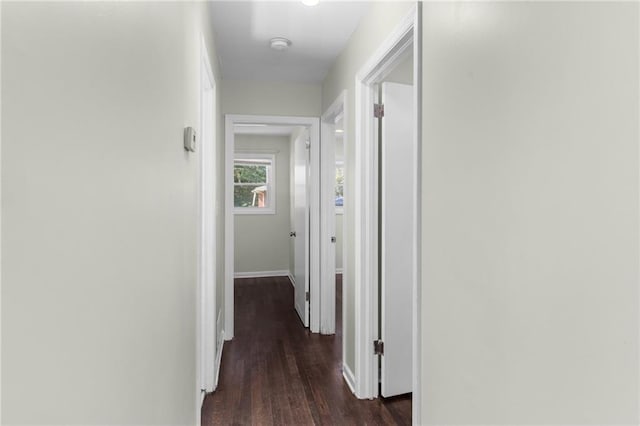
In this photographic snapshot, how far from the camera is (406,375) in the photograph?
2.51 metres

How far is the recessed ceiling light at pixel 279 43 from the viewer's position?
2711 millimetres

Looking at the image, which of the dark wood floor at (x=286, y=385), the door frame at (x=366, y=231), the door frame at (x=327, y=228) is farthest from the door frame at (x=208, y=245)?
the door frame at (x=327, y=228)

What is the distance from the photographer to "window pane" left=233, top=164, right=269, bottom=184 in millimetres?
6539

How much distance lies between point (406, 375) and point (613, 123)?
84.1 inches

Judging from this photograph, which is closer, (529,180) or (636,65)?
(636,65)

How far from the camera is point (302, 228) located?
4117 millimetres

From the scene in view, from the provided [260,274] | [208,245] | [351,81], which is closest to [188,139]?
[208,245]

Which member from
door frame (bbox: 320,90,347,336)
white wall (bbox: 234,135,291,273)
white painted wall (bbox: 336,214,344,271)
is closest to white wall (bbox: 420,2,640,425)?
door frame (bbox: 320,90,347,336)

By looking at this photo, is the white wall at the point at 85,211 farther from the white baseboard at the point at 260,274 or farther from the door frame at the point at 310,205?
the white baseboard at the point at 260,274

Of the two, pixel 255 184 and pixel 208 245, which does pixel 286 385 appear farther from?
pixel 255 184

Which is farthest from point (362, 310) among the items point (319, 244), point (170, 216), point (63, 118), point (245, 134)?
point (245, 134)

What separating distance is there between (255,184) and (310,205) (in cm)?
302

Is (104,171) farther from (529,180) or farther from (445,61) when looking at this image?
(445,61)

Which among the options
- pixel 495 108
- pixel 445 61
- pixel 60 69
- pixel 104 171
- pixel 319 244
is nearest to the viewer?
pixel 60 69
